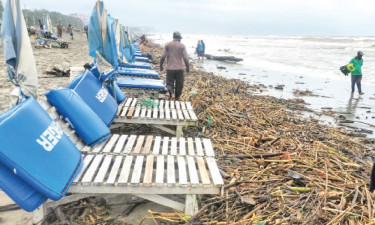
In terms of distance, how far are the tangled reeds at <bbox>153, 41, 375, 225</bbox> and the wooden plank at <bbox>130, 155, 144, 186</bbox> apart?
2.60ft

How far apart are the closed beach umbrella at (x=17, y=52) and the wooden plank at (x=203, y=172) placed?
1998 mm

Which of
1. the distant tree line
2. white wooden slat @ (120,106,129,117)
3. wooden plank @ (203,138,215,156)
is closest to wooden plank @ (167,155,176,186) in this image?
wooden plank @ (203,138,215,156)

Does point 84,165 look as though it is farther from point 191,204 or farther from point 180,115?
point 180,115

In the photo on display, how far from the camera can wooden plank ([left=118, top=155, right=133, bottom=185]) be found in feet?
8.36

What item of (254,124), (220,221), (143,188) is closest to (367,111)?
(254,124)

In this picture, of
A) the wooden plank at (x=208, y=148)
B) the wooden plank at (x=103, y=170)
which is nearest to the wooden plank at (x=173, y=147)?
the wooden plank at (x=208, y=148)

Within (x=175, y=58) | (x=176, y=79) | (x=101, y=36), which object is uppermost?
(x=101, y=36)

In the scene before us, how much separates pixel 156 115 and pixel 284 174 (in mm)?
2450

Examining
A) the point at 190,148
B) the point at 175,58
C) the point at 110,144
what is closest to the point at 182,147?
the point at 190,148

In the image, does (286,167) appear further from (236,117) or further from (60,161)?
(60,161)

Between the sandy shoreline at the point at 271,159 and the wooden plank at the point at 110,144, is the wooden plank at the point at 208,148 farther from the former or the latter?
the wooden plank at the point at 110,144

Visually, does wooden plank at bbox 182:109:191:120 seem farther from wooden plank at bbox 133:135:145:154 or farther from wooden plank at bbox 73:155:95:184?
wooden plank at bbox 73:155:95:184

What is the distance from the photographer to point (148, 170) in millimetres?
2791

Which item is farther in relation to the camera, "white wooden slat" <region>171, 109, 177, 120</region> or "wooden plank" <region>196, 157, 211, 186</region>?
"white wooden slat" <region>171, 109, 177, 120</region>
